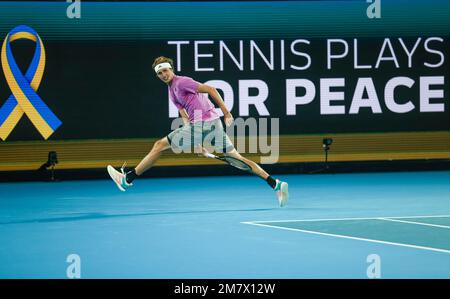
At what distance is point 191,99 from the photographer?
12.6 m

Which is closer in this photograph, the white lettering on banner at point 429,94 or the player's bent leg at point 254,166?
the player's bent leg at point 254,166

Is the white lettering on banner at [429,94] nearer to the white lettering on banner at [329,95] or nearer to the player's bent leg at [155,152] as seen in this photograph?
the white lettering on banner at [329,95]

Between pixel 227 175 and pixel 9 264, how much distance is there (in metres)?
9.60

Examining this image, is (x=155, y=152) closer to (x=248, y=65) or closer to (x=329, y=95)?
(x=248, y=65)

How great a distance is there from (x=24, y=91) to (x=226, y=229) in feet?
24.6

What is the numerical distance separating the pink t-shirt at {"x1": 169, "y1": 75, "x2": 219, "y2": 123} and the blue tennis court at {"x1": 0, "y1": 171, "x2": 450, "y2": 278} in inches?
52.1

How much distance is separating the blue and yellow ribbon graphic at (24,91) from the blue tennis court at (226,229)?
120 centimetres

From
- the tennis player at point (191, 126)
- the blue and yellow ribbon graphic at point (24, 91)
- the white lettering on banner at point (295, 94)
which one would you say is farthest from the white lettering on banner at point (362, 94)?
the blue and yellow ribbon graphic at point (24, 91)

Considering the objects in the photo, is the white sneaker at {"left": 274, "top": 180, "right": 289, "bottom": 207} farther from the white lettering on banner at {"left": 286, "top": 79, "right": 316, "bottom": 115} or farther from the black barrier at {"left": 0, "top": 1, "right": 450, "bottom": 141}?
the white lettering on banner at {"left": 286, "top": 79, "right": 316, "bottom": 115}

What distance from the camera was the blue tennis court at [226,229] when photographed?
8211mm

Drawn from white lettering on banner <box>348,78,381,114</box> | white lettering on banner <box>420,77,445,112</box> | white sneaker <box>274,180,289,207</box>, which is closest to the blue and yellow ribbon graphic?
white lettering on banner <box>348,78,381,114</box>

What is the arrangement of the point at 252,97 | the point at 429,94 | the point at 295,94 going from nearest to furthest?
the point at 252,97, the point at 295,94, the point at 429,94

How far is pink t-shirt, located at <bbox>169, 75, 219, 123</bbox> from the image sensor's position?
12.5 meters

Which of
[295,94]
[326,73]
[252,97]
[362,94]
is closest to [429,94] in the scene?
[362,94]
